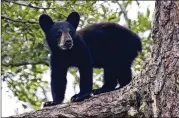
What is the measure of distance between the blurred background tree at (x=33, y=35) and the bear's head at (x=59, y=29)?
0.38 m

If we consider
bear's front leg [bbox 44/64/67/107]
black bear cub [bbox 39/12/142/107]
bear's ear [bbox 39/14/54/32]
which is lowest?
bear's front leg [bbox 44/64/67/107]

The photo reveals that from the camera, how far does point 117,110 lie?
570cm

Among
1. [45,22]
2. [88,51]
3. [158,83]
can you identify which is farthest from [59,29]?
[158,83]

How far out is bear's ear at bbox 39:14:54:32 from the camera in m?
7.75

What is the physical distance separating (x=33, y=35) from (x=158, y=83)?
4.09 meters

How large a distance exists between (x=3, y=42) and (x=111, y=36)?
102 inches

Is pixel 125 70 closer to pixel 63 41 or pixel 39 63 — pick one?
pixel 63 41

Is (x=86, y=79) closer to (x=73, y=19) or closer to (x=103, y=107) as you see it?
(x=73, y=19)

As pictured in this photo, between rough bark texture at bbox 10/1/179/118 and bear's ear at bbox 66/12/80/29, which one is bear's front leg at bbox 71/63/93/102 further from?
rough bark texture at bbox 10/1/179/118

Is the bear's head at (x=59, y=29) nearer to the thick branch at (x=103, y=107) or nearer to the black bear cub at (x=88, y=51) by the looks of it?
the black bear cub at (x=88, y=51)

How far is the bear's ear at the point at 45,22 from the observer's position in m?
7.75

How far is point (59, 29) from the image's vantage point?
303 inches

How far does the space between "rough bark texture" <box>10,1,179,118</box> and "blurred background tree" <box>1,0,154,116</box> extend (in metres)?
2.77

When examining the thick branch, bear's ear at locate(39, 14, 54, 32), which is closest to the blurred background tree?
bear's ear at locate(39, 14, 54, 32)
